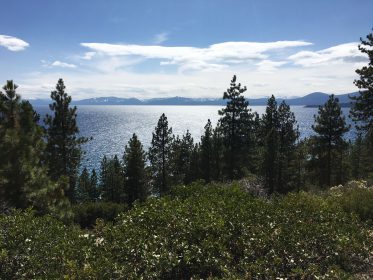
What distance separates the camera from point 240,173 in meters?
49.1

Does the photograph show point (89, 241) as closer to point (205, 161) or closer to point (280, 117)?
point (280, 117)

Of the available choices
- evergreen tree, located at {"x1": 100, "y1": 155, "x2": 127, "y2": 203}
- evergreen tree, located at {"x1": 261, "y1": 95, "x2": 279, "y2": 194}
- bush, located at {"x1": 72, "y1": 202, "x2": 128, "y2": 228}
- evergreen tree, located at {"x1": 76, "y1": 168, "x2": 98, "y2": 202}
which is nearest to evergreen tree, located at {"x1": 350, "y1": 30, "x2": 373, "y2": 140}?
evergreen tree, located at {"x1": 261, "y1": 95, "x2": 279, "y2": 194}

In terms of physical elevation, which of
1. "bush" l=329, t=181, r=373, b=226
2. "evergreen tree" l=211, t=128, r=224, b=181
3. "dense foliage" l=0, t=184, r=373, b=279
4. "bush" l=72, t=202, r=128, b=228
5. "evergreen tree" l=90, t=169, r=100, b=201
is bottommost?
"evergreen tree" l=90, t=169, r=100, b=201

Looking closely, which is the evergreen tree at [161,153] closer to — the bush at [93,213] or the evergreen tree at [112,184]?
the evergreen tree at [112,184]

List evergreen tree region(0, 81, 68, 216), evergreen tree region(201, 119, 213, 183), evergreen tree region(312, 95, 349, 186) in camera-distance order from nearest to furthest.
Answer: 1. evergreen tree region(0, 81, 68, 216)
2. evergreen tree region(312, 95, 349, 186)
3. evergreen tree region(201, 119, 213, 183)

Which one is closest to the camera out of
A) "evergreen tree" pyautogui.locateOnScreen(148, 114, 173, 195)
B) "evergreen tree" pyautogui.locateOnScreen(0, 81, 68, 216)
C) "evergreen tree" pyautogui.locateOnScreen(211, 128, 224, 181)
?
"evergreen tree" pyautogui.locateOnScreen(0, 81, 68, 216)

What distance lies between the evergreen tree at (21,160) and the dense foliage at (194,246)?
1057cm

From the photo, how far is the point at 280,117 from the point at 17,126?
119ft

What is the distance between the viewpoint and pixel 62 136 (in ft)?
106

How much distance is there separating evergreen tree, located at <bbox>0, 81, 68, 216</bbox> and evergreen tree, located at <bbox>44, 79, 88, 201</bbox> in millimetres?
11201

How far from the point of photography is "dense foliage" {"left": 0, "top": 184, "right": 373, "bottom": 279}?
662cm

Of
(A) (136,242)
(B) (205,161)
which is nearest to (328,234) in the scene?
(A) (136,242)

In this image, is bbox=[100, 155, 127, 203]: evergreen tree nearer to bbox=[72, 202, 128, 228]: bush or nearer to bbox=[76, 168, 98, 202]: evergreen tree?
bbox=[76, 168, 98, 202]: evergreen tree

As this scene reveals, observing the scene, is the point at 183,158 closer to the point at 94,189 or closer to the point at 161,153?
the point at 161,153
